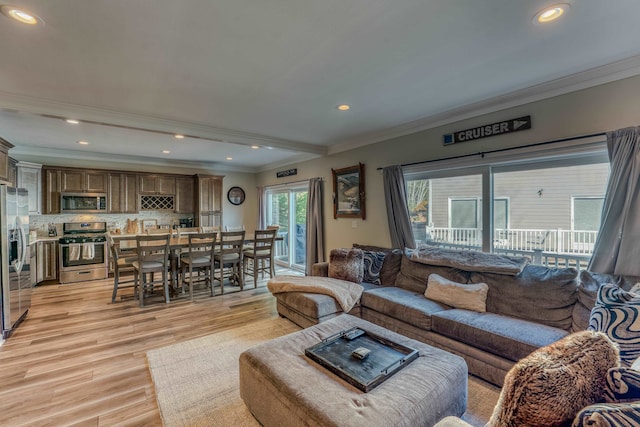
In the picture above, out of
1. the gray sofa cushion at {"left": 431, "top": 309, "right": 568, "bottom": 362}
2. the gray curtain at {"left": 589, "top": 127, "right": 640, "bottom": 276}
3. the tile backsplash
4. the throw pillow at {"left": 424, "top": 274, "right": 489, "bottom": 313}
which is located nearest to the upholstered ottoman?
the gray sofa cushion at {"left": 431, "top": 309, "right": 568, "bottom": 362}

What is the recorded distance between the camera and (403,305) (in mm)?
2869

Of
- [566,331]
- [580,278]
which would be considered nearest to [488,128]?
[580,278]

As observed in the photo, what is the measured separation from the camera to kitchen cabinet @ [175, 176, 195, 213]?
6812 millimetres

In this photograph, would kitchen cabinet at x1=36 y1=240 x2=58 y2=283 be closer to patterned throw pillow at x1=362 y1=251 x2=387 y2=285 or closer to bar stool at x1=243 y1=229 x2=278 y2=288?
bar stool at x1=243 y1=229 x2=278 y2=288

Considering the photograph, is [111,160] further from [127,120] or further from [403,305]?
[403,305]

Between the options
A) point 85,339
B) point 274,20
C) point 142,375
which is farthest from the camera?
point 85,339

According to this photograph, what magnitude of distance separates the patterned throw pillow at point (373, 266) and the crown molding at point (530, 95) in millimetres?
1797

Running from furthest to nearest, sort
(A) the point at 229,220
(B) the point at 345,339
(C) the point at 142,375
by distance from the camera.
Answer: (A) the point at 229,220, (C) the point at 142,375, (B) the point at 345,339

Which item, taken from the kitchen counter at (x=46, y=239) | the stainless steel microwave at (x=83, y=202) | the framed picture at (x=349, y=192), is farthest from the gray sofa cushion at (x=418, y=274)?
the kitchen counter at (x=46, y=239)

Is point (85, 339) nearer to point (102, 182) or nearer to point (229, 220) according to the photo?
point (102, 182)

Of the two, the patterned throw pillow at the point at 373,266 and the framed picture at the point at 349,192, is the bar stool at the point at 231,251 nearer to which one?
the framed picture at the point at 349,192

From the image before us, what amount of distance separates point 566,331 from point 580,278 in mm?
473

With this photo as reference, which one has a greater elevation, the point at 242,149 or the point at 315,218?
the point at 242,149

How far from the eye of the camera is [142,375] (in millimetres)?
2441
